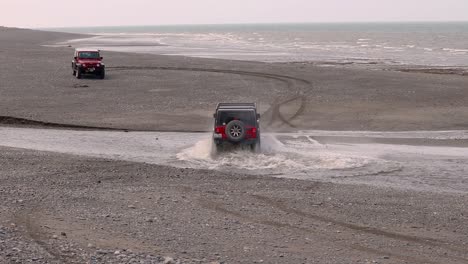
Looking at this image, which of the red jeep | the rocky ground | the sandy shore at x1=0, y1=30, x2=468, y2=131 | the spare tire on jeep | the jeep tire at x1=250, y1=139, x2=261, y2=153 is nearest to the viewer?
the rocky ground

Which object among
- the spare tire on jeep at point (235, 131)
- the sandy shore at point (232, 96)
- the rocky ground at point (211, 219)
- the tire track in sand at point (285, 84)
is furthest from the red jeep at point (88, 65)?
the rocky ground at point (211, 219)

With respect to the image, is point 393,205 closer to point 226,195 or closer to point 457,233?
point 457,233

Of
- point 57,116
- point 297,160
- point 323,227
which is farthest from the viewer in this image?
point 57,116

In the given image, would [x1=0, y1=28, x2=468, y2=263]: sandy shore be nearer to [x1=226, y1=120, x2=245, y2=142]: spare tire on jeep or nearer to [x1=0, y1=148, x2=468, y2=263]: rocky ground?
[x1=0, y1=148, x2=468, y2=263]: rocky ground

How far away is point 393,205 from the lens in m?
15.2

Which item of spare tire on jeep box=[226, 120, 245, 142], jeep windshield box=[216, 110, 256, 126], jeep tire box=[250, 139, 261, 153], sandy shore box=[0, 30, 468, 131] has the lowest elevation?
sandy shore box=[0, 30, 468, 131]

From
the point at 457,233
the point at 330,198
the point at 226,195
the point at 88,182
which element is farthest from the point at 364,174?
the point at 88,182

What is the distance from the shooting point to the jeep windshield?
20984 mm

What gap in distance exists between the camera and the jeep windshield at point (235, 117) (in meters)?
21.0

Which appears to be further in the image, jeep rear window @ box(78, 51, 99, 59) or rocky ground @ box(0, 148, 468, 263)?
jeep rear window @ box(78, 51, 99, 59)

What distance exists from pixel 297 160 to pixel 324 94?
1647 cm

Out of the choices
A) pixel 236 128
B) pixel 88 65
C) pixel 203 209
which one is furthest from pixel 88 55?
pixel 203 209

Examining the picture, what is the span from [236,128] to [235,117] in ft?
1.34

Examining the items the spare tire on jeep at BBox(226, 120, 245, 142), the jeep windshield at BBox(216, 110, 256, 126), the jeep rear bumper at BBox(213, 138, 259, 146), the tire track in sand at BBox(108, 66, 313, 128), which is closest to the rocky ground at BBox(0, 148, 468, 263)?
the jeep rear bumper at BBox(213, 138, 259, 146)
